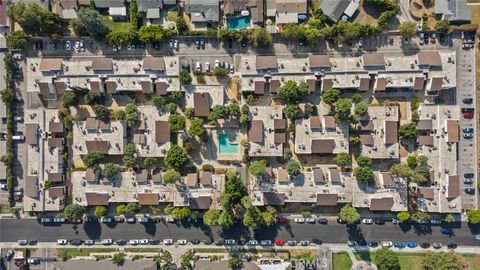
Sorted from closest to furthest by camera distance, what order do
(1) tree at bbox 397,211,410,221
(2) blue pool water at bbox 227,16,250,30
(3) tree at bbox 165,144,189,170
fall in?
(3) tree at bbox 165,144,189,170, (1) tree at bbox 397,211,410,221, (2) blue pool water at bbox 227,16,250,30

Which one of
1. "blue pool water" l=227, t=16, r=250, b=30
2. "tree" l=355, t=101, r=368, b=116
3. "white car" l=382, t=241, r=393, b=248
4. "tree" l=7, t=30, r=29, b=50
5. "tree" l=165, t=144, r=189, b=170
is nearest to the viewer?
"tree" l=355, t=101, r=368, b=116

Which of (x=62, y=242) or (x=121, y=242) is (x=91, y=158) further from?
(x=62, y=242)

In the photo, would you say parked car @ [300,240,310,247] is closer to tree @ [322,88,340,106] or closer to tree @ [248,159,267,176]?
tree @ [248,159,267,176]

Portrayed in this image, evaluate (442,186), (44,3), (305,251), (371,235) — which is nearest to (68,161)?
(44,3)

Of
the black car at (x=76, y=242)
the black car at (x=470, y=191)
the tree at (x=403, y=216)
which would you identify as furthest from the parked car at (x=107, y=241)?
the black car at (x=470, y=191)

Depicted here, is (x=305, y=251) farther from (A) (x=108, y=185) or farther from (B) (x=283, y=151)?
(A) (x=108, y=185)

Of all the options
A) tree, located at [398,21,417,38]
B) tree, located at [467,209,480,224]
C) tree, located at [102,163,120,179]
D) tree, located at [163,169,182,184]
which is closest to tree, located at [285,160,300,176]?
tree, located at [163,169,182,184]
